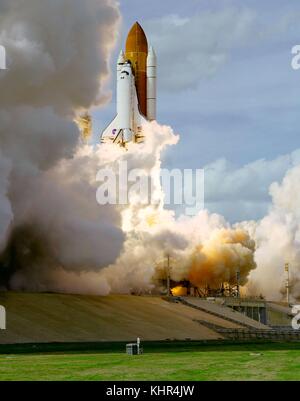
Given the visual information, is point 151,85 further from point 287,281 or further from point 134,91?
A: point 287,281

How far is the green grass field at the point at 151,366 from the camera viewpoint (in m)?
35.3

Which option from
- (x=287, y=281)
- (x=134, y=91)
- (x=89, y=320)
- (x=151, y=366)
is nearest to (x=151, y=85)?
(x=134, y=91)

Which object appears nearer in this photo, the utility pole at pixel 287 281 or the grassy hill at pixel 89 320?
the grassy hill at pixel 89 320

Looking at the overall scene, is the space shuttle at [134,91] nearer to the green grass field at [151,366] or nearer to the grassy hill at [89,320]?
the grassy hill at [89,320]

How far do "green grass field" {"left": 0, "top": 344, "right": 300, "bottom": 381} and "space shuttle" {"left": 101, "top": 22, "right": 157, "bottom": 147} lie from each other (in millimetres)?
64227

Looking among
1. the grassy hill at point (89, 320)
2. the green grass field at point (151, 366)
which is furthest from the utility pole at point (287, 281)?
the green grass field at point (151, 366)

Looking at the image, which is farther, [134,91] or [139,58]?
[139,58]

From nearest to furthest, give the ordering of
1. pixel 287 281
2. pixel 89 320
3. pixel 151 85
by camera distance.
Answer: pixel 89 320
pixel 151 85
pixel 287 281

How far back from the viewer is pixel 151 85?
378ft

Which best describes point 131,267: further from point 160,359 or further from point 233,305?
point 160,359

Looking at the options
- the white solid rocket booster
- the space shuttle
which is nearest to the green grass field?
the space shuttle

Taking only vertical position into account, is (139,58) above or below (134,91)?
above

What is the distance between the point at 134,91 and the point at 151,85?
3989 mm
